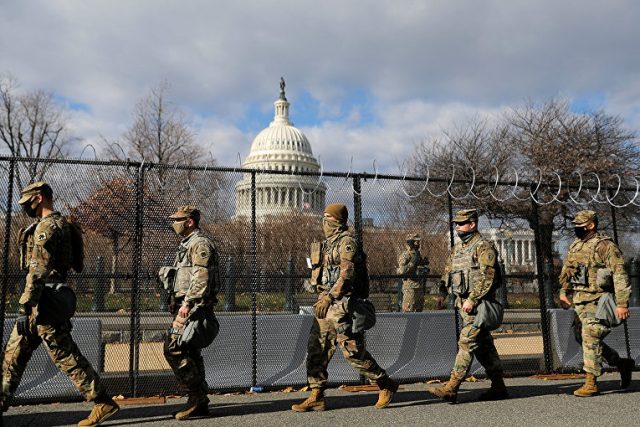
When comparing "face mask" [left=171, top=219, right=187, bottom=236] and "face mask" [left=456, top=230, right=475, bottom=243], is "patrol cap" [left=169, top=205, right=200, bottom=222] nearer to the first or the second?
"face mask" [left=171, top=219, right=187, bottom=236]

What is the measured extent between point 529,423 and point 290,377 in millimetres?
2867

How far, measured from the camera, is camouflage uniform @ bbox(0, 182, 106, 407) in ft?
16.3

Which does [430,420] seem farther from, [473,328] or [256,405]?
[256,405]

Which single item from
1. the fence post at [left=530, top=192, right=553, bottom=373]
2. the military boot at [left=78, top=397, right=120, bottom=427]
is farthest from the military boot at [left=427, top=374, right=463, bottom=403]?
the military boot at [left=78, top=397, right=120, bottom=427]

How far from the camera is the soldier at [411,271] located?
908 cm

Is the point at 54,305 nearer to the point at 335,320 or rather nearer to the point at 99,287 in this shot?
the point at 99,287

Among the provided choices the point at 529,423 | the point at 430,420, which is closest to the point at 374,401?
the point at 430,420

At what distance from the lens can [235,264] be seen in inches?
291

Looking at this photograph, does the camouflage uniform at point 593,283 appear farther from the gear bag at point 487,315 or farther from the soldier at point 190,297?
the soldier at point 190,297

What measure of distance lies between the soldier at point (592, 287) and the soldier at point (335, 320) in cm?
229

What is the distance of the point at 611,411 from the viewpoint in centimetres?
584

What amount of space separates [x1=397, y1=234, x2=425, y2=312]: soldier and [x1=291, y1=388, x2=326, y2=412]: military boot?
304 centimetres

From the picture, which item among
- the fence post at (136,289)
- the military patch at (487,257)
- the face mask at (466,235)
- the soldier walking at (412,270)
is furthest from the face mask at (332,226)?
the soldier walking at (412,270)

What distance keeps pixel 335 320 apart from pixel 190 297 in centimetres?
135
